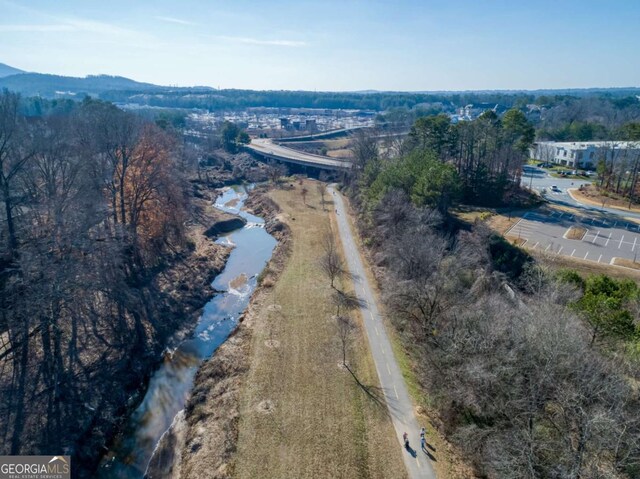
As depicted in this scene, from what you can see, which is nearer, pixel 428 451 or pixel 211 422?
pixel 428 451

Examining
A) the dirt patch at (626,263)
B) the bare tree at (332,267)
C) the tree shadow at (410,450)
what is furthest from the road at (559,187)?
the tree shadow at (410,450)

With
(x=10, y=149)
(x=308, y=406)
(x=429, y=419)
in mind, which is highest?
(x=10, y=149)

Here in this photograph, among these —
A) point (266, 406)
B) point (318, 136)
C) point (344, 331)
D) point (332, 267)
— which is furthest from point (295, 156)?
point (266, 406)

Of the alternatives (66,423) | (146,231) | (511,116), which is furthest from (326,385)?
(511,116)

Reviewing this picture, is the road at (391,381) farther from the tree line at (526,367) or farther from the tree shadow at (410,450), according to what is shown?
the tree line at (526,367)

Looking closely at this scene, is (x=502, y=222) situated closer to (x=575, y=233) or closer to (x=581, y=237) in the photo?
(x=575, y=233)

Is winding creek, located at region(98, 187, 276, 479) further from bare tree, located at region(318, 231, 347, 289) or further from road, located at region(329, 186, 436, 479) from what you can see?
road, located at region(329, 186, 436, 479)
